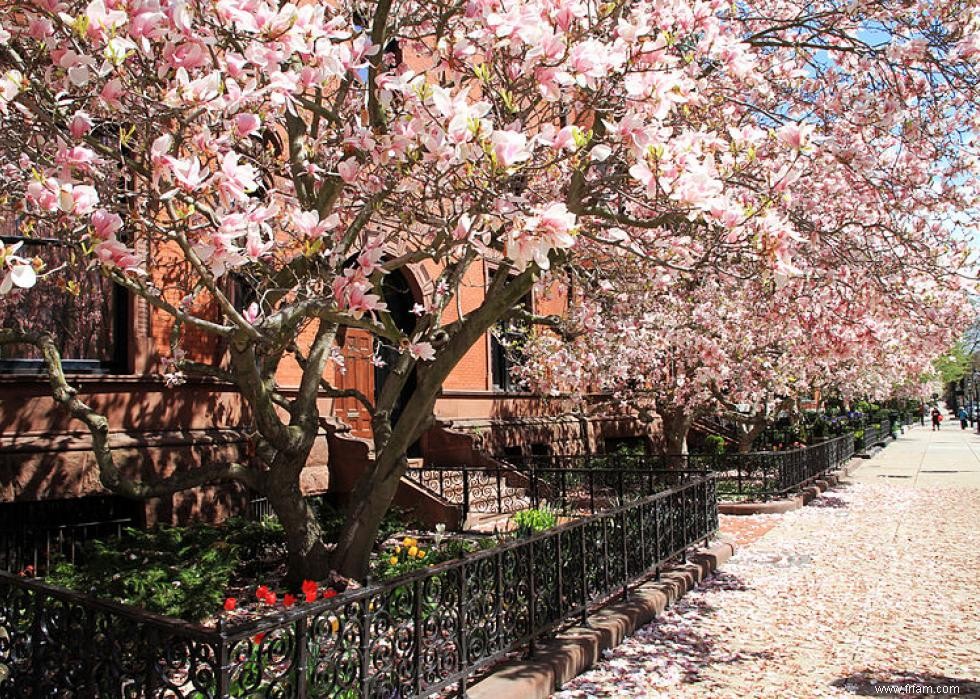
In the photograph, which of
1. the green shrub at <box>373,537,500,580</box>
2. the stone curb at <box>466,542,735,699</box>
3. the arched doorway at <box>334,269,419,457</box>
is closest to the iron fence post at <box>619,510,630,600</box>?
the stone curb at <box>466,542,735,699</box>

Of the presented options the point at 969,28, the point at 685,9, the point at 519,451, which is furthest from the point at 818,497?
the point at 685,9

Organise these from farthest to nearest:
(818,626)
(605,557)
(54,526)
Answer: (54,526) → (818,626) → (605,557)

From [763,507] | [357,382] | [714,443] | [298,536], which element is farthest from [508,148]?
[714,443]

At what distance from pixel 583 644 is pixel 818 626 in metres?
2.52

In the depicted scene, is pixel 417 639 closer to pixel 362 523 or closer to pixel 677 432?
pixel 362 523

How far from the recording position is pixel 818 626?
23.4 ft

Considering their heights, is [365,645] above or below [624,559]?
above

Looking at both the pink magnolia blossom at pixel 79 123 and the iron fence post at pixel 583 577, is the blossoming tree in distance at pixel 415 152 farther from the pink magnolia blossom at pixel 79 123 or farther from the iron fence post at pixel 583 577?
the iron fence post at pixel 583 577

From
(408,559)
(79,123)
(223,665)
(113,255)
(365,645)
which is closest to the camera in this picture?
(223,665)

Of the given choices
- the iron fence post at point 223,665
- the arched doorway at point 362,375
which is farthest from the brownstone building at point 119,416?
the iron fence post at point 223,665

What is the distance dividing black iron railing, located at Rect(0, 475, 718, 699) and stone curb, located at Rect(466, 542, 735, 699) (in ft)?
0.52

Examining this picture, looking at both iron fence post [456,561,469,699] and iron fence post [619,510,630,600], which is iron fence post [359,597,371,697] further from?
iron fence post [619,510,630,600]

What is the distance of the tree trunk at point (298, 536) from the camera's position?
743 cm

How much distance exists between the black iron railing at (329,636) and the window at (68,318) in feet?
19.0
